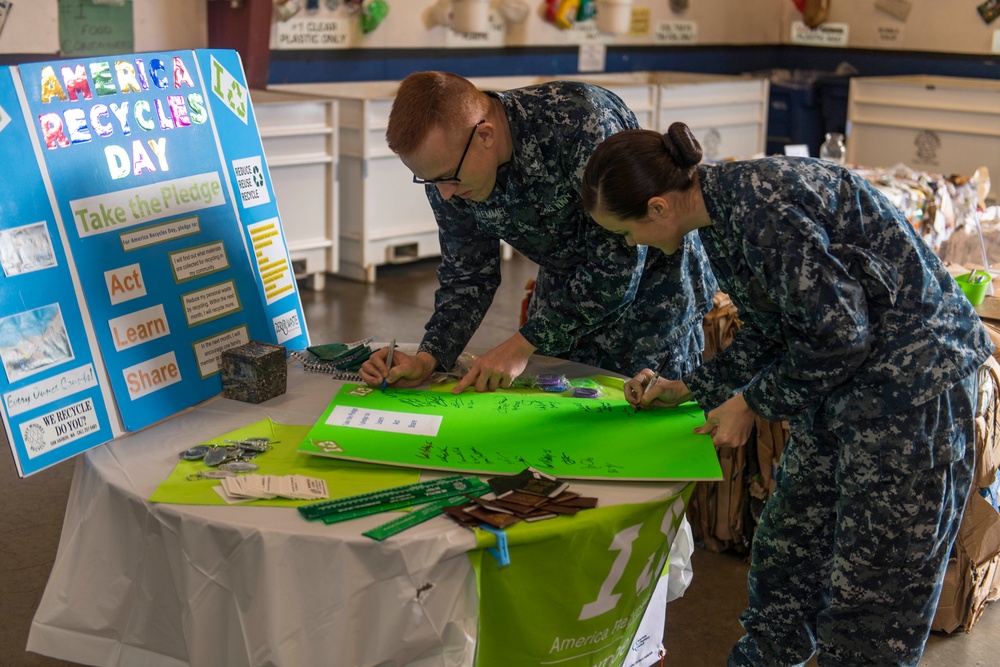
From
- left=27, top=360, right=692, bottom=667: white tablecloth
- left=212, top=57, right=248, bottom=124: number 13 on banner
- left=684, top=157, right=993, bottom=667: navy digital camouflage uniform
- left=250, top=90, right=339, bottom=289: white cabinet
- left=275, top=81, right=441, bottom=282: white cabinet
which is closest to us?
left=27, top=360, right=692, bottom=667: white tablecloth

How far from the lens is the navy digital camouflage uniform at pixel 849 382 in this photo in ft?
5.17

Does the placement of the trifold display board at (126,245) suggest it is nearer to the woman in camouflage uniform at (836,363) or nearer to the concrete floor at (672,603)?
the concrete floor at (672,603)

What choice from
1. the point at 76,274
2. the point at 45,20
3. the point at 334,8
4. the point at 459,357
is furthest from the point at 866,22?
the point at 76,274

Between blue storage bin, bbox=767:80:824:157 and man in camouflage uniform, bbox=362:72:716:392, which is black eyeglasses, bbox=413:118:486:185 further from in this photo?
blue storage bin, bbox=767:80:824:157

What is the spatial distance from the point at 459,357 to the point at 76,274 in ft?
2.61

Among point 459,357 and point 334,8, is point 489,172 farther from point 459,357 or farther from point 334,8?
point 334,8

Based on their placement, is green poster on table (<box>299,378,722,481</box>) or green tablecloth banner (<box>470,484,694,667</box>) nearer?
green tablecloth banner (<box>470,484,694,667</box>)

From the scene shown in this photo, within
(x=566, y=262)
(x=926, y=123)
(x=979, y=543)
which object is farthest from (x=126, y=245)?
(x=926, y=123)

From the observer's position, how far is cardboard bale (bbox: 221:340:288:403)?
75.6 inches

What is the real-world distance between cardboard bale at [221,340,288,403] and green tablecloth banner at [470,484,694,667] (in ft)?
2.20

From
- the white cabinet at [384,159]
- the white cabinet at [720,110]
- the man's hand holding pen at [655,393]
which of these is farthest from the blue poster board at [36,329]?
the white cabinet at [720,110]

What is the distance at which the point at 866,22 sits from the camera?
8.00 m

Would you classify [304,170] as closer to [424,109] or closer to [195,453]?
[424,109]

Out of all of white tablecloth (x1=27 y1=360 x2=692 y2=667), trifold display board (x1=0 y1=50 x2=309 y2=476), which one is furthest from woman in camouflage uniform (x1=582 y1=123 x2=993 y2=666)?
trifold display board (x1=0 y1=50 x2=309 y2=476)
